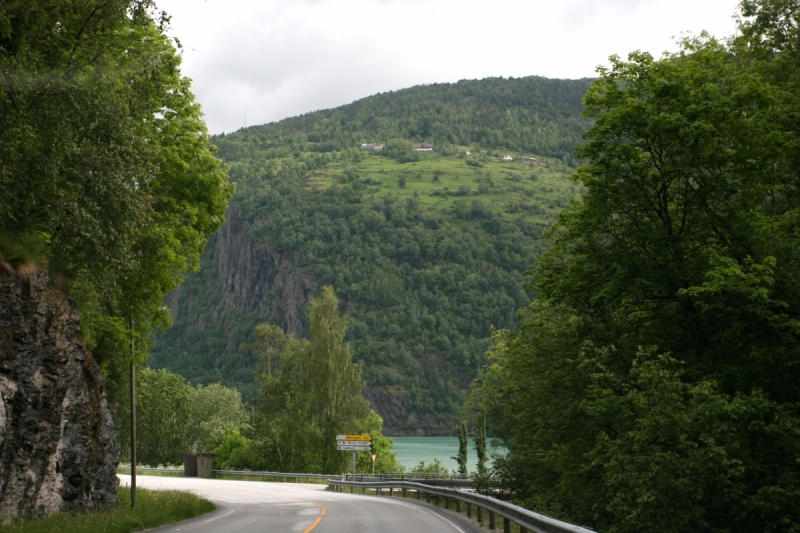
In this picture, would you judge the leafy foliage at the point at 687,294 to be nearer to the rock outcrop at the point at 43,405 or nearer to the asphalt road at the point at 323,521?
the asphalt road at the point at 323,521

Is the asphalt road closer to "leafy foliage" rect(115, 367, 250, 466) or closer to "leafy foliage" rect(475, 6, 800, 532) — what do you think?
"leafy foliage" rect(475, 6, 800, 532)

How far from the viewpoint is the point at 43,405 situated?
55.2 feet

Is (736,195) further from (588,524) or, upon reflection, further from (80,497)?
(80,497)

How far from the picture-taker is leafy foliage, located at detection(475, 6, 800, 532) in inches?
698

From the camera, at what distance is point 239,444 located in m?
76.2

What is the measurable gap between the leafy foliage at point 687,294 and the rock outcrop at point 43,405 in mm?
12248

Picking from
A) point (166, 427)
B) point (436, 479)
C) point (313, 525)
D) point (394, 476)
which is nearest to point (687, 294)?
point (313, 525)

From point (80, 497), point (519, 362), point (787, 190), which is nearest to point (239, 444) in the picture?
point (519, 362)

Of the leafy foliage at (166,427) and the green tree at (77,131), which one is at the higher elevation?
the green tree at (77,131)

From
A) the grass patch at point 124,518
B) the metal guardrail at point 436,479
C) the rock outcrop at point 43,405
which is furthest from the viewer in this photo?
the metal guardrail at point 436,479

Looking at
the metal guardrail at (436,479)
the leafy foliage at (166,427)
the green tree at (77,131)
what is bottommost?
the metal guardrail at (436,479)

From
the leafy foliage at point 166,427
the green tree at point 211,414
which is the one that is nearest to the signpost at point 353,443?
the leafy foliage at point 166,427

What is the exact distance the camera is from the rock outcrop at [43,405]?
15.3 metres

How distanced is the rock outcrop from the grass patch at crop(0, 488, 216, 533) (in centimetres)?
61
